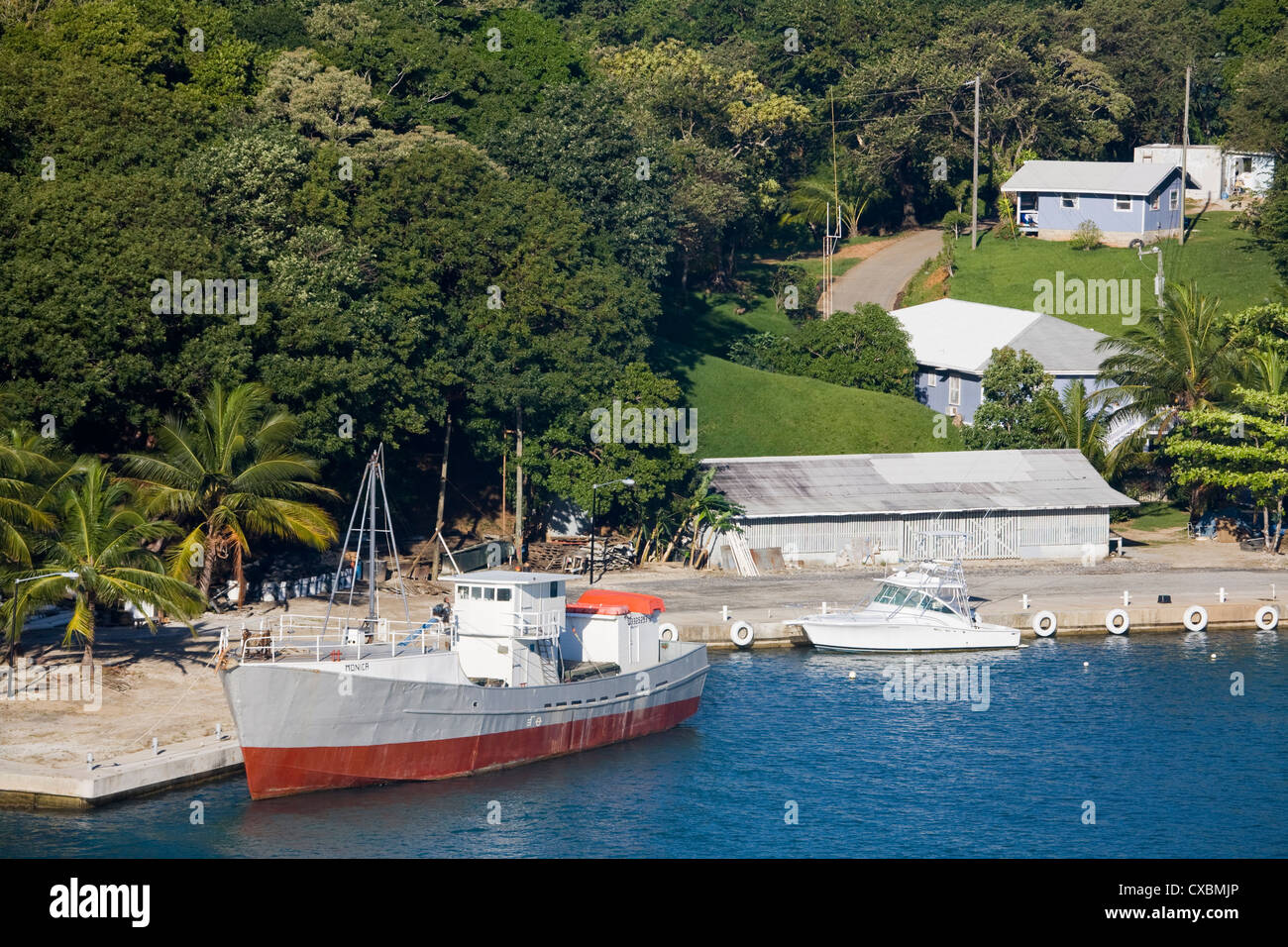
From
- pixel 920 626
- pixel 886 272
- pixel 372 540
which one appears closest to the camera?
pixel 372 540

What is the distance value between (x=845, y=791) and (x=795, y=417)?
4756 centimetres

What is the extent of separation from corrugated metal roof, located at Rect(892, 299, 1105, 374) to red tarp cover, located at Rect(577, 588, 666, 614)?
150 ft

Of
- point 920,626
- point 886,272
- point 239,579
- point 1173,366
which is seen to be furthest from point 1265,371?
point 239,579

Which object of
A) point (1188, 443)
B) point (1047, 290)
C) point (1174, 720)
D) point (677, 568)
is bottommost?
point (1174, 720)

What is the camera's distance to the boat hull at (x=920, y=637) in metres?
66.4

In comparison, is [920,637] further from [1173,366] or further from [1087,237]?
[1087,237]

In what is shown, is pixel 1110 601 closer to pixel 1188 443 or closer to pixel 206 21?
pixel 1188 443

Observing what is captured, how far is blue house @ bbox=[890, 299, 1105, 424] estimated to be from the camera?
97.2 metres

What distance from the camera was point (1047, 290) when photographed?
118250 mm

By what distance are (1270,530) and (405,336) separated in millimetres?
47837

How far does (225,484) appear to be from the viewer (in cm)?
6088

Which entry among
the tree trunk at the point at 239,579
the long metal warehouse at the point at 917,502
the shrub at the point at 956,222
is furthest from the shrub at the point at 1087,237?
the tree trunk at the point at 239,579

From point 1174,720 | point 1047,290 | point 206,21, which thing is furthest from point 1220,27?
point 1174,720

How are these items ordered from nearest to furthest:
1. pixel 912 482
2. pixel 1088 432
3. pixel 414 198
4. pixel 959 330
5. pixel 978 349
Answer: pixel 414 198, pixel 912 482, pixel 1088 432, pixel 978 349, pixel 959 330
